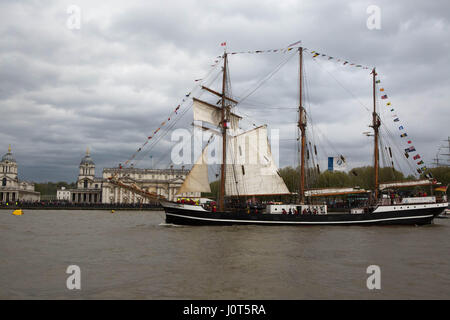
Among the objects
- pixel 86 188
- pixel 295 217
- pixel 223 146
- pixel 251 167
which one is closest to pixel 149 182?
pixel 86 188

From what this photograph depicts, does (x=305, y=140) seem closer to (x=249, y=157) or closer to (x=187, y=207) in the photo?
(x=249, y=157)

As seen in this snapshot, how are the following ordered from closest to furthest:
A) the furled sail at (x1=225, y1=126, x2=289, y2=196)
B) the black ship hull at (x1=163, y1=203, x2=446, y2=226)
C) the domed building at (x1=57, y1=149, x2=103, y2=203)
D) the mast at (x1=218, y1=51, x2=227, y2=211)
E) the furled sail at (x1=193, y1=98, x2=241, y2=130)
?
the black ship hull at (x1=163, y1=203, x2=446, y2=226)
the mast at (x1=218, y1=51, x2=227, y2=211)
the furled sail at (x1=193, y1=98, x2=241, y2=130)
the furled sail at (x1=225, y1=126, x2=289, y2=196)
the domed building at (x1=57, y1=149, x2=103, y2=203)

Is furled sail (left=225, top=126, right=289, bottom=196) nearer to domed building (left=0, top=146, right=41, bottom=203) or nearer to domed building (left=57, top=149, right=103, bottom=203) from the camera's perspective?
domed building (left=57, top=149, right=103, bottom=203)

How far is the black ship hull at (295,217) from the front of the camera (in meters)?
38.2

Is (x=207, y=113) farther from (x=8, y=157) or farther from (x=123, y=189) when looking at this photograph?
(x=8, y=157)

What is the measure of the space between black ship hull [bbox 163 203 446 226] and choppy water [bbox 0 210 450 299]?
1014 centimetres

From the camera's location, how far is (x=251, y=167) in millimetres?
43312

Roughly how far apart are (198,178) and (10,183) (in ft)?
539

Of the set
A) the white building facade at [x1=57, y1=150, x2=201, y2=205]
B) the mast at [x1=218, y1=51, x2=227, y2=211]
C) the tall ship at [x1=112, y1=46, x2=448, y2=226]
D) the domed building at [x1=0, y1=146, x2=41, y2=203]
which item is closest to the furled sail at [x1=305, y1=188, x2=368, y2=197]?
the tall ship at [x1=112, y1=46, x2=448, y2=226]

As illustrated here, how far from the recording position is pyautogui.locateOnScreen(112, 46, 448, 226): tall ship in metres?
38.6
